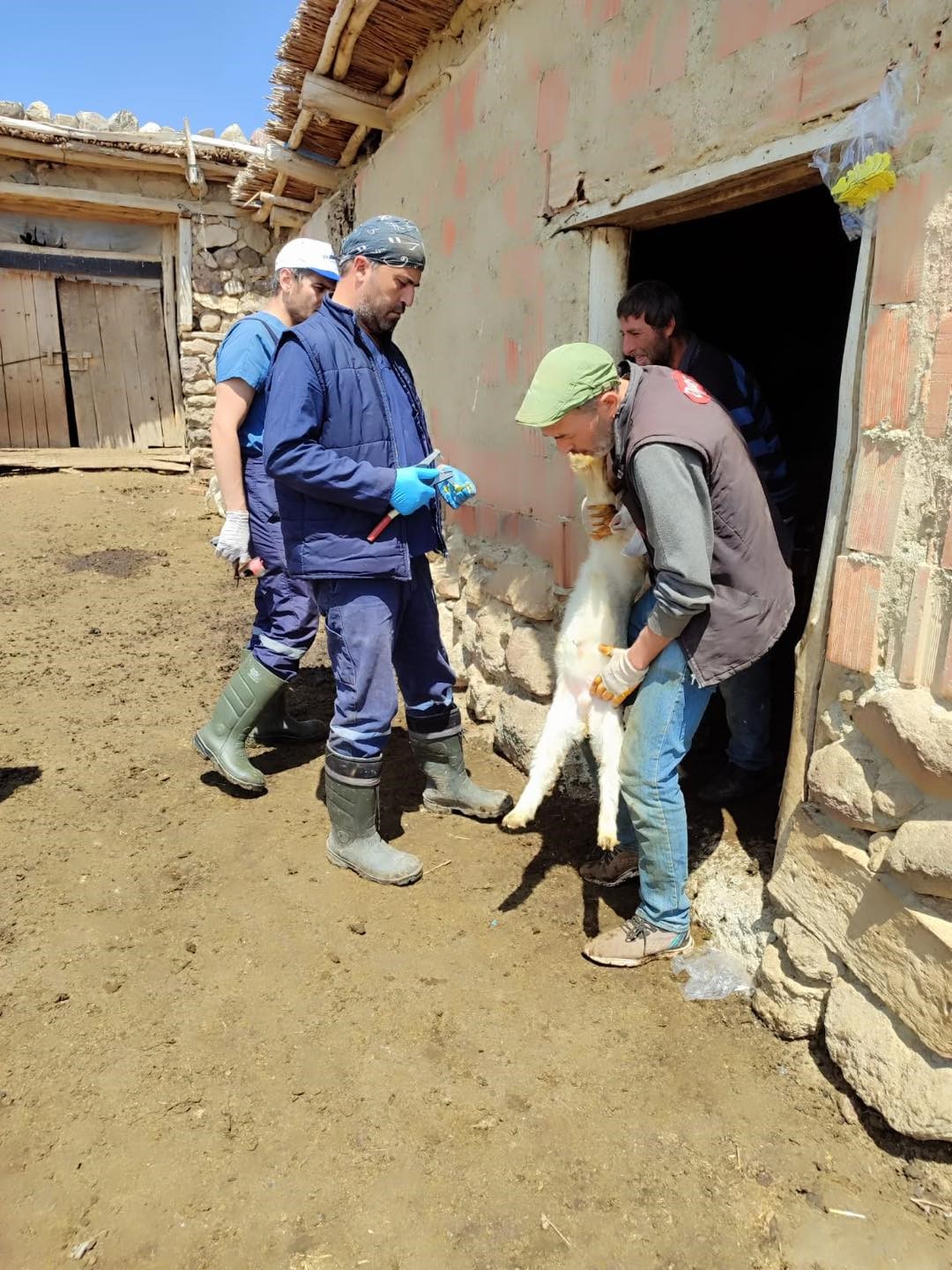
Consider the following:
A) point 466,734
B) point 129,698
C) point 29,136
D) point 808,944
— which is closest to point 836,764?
point 808,944

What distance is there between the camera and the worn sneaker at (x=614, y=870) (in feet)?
10.0

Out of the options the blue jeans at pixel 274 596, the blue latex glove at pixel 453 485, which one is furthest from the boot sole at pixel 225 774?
the blue latex glove at pixel 453 485

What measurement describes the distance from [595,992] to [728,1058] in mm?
416

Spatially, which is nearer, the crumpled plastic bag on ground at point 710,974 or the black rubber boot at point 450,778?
the crumpled plastic bag on ground at point 710,974

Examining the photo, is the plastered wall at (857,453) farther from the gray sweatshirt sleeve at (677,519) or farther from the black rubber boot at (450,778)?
the black rubber boot at (450,778)

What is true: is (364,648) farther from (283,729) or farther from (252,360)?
(283,729)

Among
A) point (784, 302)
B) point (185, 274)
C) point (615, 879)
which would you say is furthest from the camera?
point (185, 274)

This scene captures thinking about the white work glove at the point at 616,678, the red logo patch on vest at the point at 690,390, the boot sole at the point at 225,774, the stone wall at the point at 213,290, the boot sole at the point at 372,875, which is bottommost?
the boot sole at the point at 372,875

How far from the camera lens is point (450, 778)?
3551 mm

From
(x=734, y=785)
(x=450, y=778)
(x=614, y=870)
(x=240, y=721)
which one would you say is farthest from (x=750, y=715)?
(x=240, y=721)

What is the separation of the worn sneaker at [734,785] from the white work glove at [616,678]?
42.4 inches

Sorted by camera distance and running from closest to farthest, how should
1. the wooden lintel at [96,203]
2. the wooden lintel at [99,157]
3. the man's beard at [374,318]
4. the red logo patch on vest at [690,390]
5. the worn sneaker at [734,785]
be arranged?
the red logo patch on vest at [690,390], the man's beard at [374,318], the worn sneaker at [734,785], the wooden lintel at [99,157], the wooden lintel at [96,203]

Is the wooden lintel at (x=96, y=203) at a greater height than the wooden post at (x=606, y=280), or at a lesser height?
greater

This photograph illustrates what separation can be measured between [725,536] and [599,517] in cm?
45
